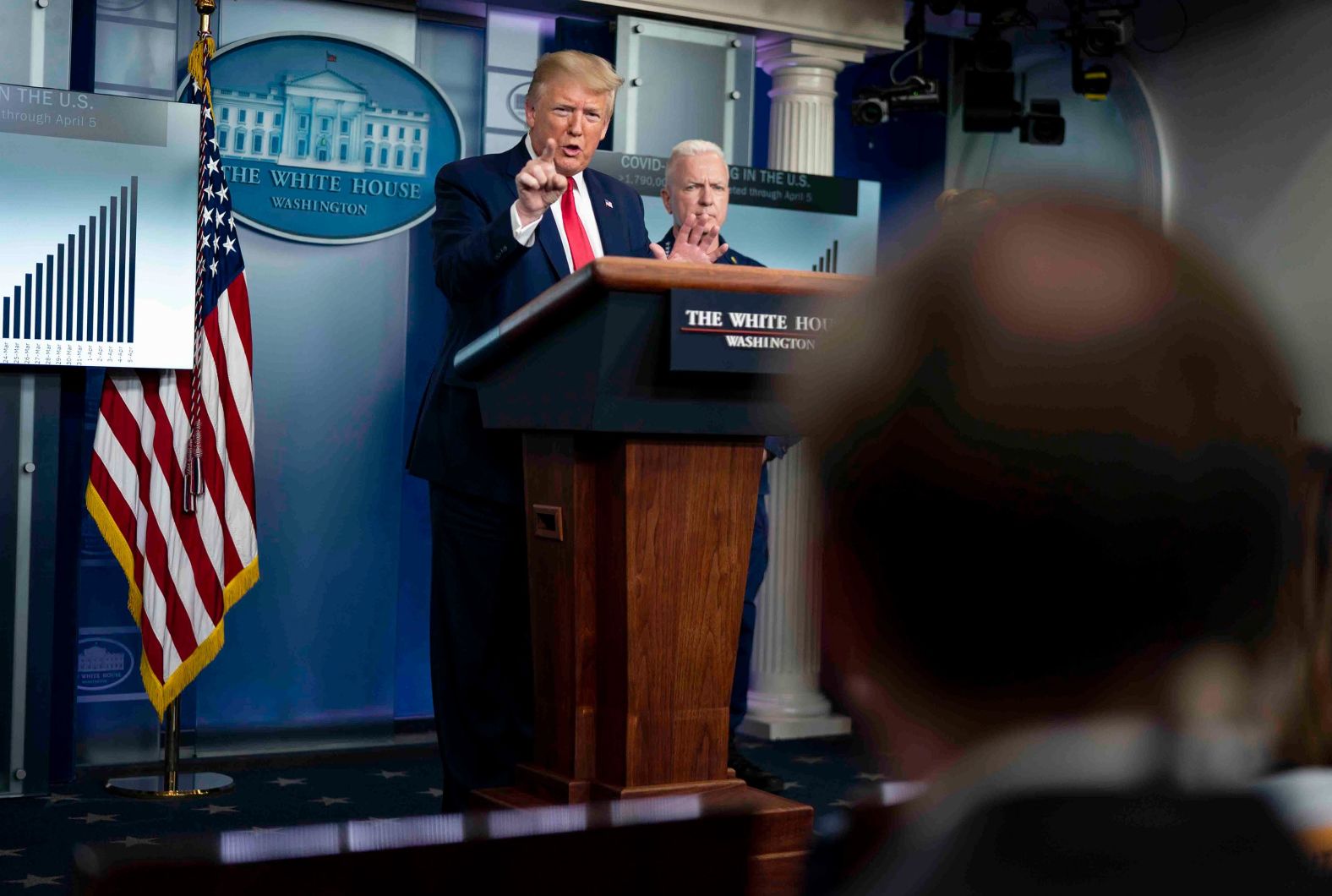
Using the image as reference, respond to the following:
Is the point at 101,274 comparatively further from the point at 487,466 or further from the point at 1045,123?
the point at 1045,123

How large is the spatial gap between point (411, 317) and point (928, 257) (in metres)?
4.14

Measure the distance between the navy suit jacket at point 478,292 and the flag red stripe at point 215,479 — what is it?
4.24ft

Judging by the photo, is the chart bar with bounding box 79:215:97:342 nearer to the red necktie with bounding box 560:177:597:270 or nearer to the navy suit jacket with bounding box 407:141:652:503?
the navy suit jacket with bounding box 407:141:652:503

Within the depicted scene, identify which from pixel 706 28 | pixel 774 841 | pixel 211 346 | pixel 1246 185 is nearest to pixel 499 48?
pixel 706 28

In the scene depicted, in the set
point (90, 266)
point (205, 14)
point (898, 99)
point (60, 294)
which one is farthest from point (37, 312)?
point (898, 99)

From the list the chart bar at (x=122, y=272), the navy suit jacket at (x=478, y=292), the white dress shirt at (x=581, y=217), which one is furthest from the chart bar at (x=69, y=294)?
the white dress shirt at (x=581, y=217)

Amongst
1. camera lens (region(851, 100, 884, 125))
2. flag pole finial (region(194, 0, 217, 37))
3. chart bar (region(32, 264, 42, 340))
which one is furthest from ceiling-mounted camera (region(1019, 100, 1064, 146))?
chart bar (region(32, 264, 42, 340))

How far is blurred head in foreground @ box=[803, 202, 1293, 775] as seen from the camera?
0.31m

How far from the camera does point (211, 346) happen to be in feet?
12.0

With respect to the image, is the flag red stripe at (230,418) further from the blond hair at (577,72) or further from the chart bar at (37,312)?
the blond hair at (577,72)

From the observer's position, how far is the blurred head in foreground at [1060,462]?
1.03 feet

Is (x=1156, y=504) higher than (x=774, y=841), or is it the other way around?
(x=1156, y=504)

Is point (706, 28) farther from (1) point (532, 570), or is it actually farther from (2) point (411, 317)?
(1) point (532, 570)

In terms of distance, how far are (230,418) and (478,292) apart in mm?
1532
